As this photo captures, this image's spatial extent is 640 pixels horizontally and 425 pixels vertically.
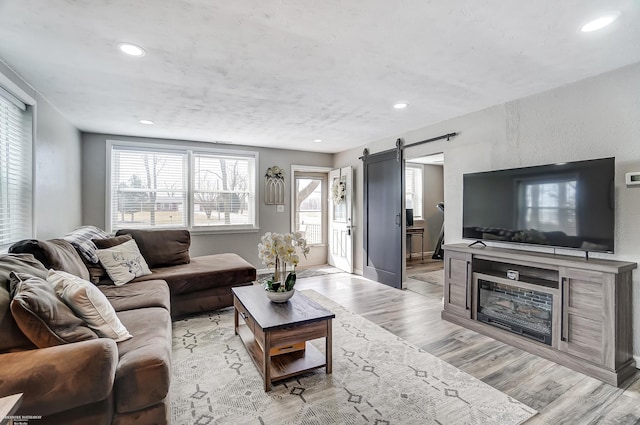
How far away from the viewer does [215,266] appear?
375 centimetres

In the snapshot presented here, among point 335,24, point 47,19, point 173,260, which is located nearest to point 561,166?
point 335,24

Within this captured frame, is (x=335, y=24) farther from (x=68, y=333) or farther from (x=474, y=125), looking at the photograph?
(x=474, y=125)

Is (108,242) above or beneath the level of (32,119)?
beneath

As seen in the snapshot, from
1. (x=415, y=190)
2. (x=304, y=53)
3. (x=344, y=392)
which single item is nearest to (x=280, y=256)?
(x=344, y=392)

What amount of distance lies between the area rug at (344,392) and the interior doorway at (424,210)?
4.62 metres

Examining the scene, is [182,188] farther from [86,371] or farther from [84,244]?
[86,371]

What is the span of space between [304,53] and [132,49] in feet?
4.05

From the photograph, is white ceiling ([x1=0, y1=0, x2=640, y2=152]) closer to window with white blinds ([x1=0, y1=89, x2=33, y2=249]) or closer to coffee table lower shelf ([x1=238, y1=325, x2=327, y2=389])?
window with white blinds ([x1=0, y1=89, x2=33, y2=249])

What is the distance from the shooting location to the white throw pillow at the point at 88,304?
166 cm

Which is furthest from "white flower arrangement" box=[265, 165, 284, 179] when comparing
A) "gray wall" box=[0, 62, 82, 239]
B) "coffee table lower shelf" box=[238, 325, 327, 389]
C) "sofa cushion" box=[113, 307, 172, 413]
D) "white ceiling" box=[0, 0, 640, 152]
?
"sofa cushion" box=[113, 307, 172, 413]

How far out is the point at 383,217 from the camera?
4922 mm

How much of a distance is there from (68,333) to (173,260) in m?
2.52

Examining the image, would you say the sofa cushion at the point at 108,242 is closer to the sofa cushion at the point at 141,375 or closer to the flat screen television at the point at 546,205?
the sofa cushion at the point at 141,375

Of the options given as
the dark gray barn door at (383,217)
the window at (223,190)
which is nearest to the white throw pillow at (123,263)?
the window at (223,190)
